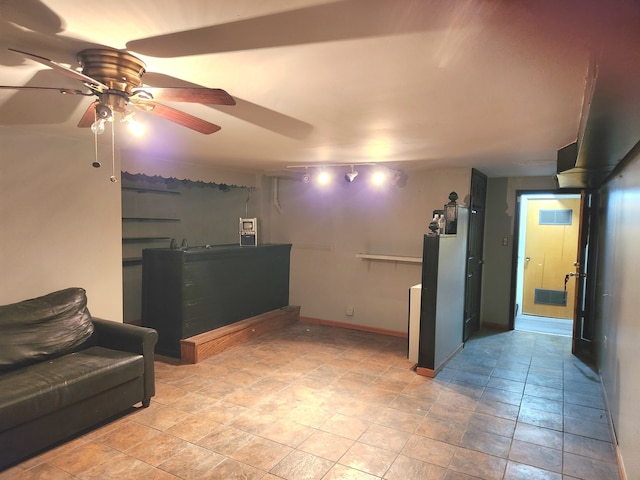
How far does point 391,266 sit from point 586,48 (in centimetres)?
402

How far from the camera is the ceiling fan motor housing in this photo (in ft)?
5.20

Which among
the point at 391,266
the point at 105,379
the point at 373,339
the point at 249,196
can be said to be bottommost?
the point at 373,339

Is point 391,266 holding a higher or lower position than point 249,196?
lower

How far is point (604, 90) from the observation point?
131 cm

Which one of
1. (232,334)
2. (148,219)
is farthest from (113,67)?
(148,219)

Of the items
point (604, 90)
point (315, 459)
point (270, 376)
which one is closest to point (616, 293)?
point (604, 90)

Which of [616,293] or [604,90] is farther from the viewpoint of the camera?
[616,293]

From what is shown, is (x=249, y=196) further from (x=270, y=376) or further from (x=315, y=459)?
(x=315, y=459)

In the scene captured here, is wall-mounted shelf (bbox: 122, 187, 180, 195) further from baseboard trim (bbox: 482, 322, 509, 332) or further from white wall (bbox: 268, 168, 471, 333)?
baseboard trim (bbox: 482, 322, 509, 332)

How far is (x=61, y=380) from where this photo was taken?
97.7 inches

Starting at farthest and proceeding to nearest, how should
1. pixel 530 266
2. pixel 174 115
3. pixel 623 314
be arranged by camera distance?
pixel 530 266, pixel 623 314, pixel 174 115

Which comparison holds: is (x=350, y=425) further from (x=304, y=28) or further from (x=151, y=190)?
(x=151, y=190)

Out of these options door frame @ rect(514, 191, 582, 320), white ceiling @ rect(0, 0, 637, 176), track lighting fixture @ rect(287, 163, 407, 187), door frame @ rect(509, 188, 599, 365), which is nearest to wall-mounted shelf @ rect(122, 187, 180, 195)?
track lighting fixture @ rect(287, 163, 407, 187)

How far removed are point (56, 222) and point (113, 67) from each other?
2200 millimetres
